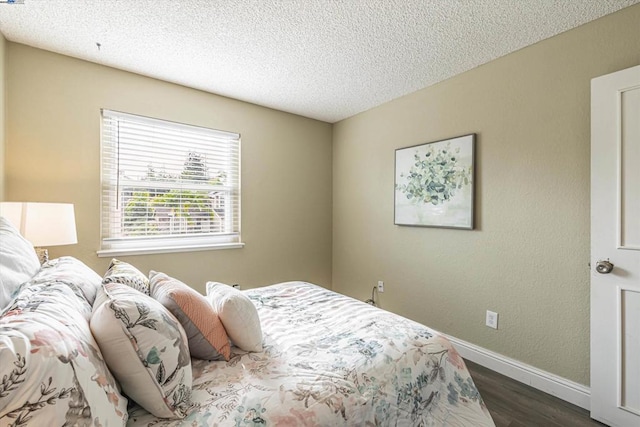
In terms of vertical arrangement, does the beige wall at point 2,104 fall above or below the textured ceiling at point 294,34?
below

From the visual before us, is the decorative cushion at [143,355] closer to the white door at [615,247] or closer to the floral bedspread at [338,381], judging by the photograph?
the floral bedspread at [338,381]

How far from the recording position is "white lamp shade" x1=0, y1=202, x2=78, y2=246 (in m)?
1.65

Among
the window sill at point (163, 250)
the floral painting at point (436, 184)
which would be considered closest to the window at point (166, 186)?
the window sill at point (163, 250)

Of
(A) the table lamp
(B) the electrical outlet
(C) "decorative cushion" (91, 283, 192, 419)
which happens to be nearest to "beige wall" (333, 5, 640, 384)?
(B) the electrical outlet

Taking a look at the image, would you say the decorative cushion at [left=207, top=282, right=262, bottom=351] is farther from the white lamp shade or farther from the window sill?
the window sill

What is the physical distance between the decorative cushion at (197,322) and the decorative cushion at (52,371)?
0.31 meters

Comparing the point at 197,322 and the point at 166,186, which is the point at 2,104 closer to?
the point at 166,186

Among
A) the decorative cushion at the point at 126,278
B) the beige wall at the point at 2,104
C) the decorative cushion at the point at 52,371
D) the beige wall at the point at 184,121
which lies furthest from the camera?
the beige wall at the point at 184,121

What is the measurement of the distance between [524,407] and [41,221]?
10.4ft

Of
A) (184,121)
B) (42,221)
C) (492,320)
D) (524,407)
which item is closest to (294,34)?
(184,121)

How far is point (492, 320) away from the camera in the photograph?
2.26 m

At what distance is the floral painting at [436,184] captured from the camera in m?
2.40

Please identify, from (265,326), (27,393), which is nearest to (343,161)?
(265,326)

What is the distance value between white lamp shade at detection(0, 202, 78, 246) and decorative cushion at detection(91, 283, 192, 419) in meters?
1.19
